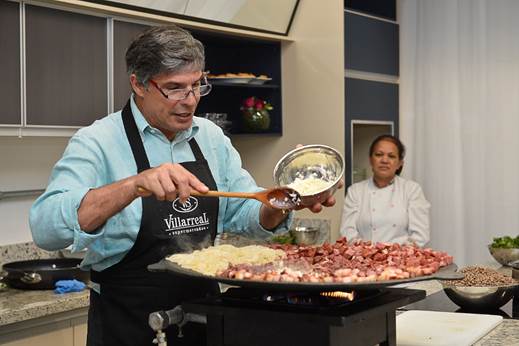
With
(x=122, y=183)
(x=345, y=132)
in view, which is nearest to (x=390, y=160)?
(x=345, y=132)

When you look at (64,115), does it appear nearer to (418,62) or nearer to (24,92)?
(24,92)

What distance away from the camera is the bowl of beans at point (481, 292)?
8.06ft

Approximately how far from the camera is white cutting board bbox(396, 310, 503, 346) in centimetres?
207

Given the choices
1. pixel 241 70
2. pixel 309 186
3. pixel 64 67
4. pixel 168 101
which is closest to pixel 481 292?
pixel 309 186

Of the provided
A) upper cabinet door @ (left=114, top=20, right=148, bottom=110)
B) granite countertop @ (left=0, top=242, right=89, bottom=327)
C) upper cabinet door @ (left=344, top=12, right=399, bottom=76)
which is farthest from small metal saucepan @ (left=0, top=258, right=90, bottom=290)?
upper cabinet door @ (left=344, top=12, right=399, bottom=76)

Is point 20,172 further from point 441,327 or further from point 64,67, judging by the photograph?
point 441,327

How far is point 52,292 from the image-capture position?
3.13 metres

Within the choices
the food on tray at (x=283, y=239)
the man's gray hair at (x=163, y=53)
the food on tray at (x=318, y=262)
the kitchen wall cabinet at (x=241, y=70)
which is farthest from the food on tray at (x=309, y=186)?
the kitchen wall cabinet at (x=241, y=70)

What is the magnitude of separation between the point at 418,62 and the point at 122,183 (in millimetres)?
3888

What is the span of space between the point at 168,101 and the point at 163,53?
0.12 meters

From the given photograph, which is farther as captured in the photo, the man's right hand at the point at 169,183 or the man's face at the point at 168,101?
the man's face at the point at 168,101

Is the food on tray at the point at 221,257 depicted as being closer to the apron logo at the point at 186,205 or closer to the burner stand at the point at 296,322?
the burner stand at the point at 296,322

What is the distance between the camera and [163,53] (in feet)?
6.35

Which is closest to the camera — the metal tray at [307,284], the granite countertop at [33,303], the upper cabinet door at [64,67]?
the metal tray at [307,284]
